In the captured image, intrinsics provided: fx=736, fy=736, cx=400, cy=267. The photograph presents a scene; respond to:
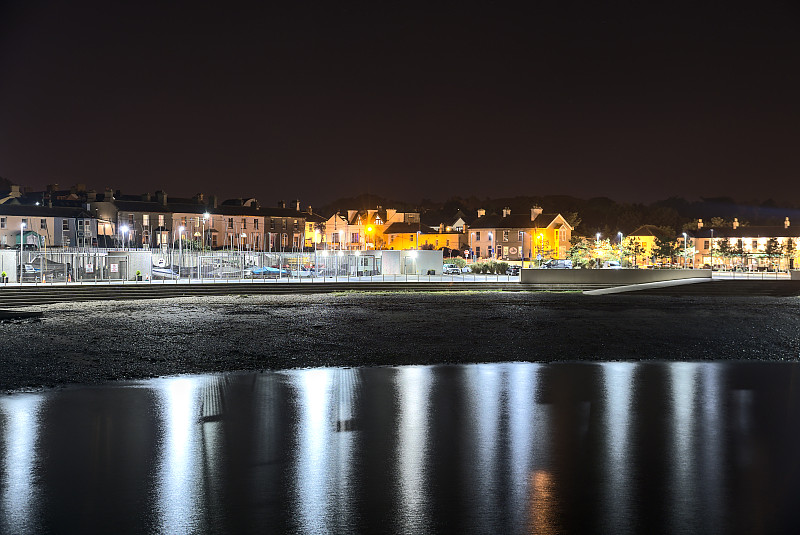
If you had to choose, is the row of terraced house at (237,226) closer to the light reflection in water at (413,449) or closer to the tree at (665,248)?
the tree at (665,248)

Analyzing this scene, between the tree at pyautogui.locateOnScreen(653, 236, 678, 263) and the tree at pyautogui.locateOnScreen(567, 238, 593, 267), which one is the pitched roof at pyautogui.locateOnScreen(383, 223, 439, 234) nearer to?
the tree at pyautogui.locateOnScreen(653, 236, 678, 263)

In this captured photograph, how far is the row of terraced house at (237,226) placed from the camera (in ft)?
252

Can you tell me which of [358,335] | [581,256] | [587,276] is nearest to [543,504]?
[358,335]

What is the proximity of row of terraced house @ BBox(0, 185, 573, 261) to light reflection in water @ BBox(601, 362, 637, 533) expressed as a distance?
60.0 meters

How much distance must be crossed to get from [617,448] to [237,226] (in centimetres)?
8655

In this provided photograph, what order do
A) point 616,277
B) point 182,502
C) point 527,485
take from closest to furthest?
point 182,502 → point 527,485 → point 616,277

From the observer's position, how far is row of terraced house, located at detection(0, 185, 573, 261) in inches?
3022

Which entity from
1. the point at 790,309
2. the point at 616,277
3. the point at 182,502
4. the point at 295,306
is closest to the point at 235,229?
the point at 616,277

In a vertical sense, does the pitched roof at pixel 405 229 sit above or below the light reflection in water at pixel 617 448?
above

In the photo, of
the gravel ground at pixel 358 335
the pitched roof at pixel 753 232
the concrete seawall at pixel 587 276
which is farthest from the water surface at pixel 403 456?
the pitched roof at pixel 753 232

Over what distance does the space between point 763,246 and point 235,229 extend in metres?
77.4

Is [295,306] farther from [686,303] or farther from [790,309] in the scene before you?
[790,309]

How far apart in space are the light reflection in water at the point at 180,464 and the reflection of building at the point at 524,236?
8426cm

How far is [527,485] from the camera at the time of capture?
718 cm
